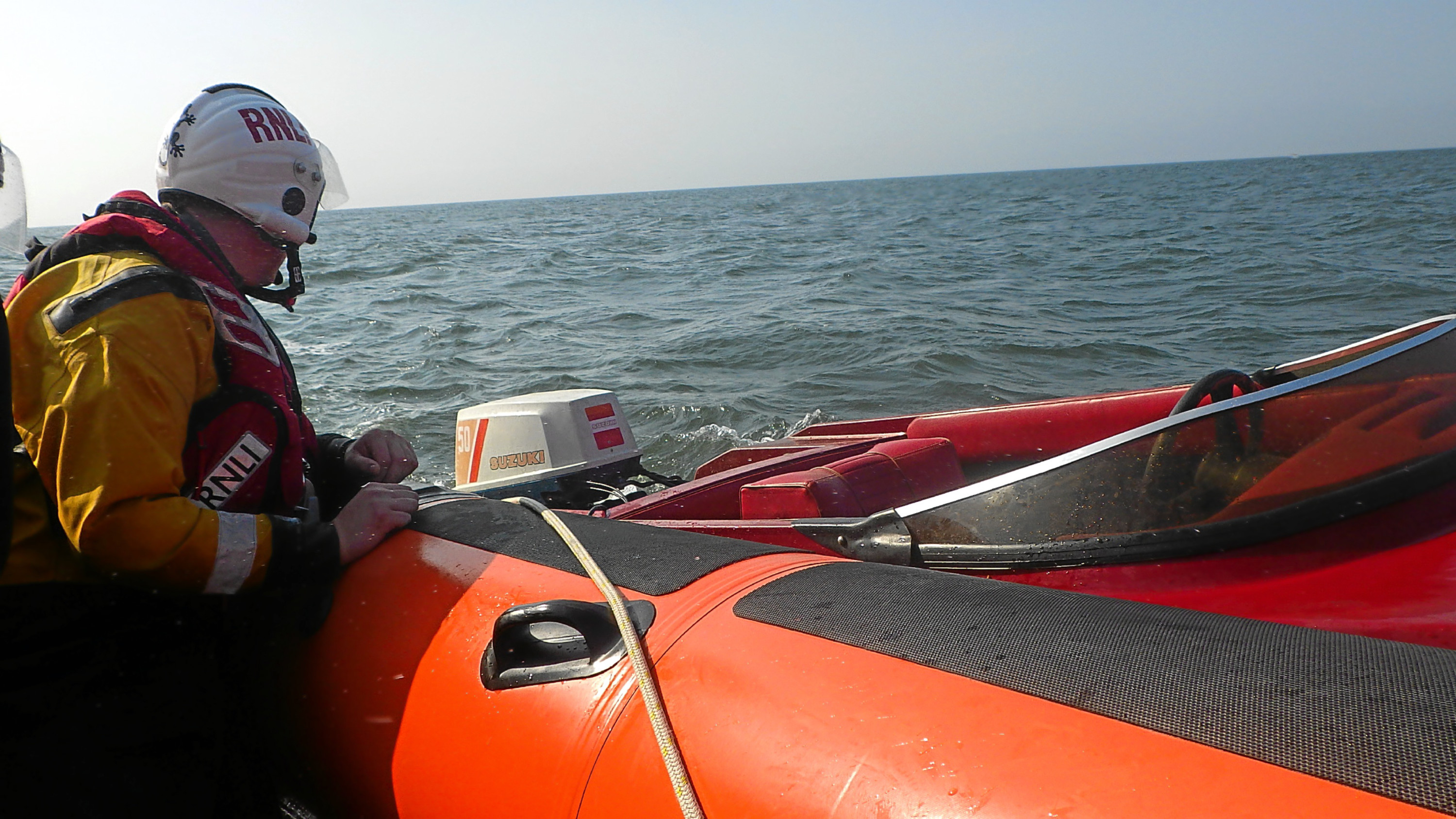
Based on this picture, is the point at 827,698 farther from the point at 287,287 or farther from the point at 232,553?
the point at 287,287

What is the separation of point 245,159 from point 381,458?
802 mm

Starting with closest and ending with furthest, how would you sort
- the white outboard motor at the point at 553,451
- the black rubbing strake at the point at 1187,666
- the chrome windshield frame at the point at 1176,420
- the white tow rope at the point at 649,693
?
the black rubbing strake at the point at 1187,666 → the white tow rope at the point at 649,693 → the chrome windshield frame at the point at 1176,420 → the white outboard motor at the point at 553,451

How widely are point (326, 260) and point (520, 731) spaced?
23.6 metres

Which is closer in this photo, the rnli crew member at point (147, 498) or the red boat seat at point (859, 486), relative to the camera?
the rnli crew member at point (147, 498)

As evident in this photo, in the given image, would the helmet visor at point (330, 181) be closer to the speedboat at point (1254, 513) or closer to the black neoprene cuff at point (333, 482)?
the black neoprene cuff at point (333, 482)

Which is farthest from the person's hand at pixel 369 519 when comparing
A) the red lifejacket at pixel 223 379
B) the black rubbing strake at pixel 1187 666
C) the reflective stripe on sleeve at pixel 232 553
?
the black rubbing strake at pixel 1187 666

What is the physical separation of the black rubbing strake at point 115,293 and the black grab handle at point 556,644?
80cm

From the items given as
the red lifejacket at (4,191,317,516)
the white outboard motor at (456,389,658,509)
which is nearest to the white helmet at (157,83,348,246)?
the red lifejacket at (4,191,317,516)

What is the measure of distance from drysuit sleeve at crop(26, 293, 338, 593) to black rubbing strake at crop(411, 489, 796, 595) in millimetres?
489

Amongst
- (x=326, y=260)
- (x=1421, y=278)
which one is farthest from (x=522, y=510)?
(x=326, y=260)

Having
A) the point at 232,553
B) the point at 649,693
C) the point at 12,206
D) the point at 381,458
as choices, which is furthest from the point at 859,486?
the point at 12,206

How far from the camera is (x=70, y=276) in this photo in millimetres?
1521

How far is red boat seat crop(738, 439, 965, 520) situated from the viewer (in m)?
2.74

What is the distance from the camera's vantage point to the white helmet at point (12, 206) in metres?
1.51
